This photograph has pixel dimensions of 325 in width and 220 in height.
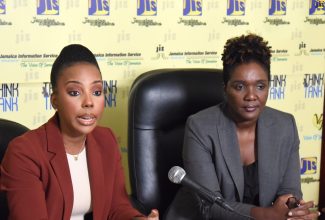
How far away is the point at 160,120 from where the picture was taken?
6.59ft

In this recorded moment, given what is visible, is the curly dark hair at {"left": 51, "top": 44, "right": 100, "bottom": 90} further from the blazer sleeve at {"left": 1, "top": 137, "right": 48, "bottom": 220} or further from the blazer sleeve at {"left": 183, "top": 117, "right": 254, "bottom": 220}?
the blazer sleeve at {"left": 183, "top": 117, "right": 254, "bottom": 220}

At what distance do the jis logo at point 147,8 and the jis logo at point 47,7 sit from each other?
0.38 metres

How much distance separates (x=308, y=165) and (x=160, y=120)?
4.19ft

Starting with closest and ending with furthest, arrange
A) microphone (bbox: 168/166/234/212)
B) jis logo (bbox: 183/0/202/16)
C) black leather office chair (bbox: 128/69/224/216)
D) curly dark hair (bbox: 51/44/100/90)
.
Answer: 1. microphone (bbox: 168/166/234/212)
2. curly dark hair (bbox: 51/44/100/90)
3. black leather office chair (bbox: 128/69/224/216)
4. jis logo (bbox: 183/0/202/16)

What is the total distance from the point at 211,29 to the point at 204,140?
0.91 meters

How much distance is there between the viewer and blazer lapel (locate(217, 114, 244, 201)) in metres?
1.80

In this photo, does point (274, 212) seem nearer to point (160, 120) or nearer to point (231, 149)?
point (231, 149)

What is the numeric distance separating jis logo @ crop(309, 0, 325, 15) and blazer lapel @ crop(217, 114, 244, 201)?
3.91 ft

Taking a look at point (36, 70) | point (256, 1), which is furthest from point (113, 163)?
point (256, 1)

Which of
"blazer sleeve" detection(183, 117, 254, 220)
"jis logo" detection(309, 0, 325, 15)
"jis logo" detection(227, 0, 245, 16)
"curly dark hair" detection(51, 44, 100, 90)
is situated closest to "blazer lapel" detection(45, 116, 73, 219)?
"curly dark hair" detection(51, 44, 100, 90)

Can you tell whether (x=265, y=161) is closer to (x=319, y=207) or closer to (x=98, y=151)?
(x=98, y=151)

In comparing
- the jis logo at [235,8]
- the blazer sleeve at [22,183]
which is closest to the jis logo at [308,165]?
the jis logo at [235,8]

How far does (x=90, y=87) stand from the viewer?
4.94 feet

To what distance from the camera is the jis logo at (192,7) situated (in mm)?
2516
